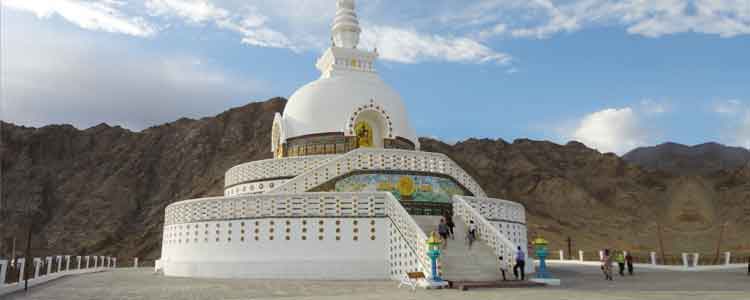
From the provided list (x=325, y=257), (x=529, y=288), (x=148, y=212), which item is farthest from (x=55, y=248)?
(x=529, y=288)

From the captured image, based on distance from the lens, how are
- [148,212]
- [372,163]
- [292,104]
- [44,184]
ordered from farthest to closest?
[44,184] < [148,212] < [292,104] < [372,163]

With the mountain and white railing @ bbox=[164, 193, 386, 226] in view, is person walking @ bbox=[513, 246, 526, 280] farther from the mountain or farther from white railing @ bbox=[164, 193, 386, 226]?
the mountain

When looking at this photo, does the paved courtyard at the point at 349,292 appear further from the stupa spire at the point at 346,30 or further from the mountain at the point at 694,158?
the mountain at the point at 694,158

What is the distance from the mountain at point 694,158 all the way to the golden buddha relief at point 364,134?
51.5m

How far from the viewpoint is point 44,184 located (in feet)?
245

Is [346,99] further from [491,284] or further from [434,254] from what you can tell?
[491,284]

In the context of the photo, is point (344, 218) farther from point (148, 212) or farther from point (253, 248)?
point (148, 212)

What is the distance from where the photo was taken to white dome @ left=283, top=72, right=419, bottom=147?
89.5 ft

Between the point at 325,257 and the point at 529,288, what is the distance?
6594mm

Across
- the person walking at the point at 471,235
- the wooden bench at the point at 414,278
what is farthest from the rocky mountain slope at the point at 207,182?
the wooden bench at the point at 414,278

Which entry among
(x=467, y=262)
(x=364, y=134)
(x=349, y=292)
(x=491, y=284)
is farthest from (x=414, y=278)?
(x=364, y=134)

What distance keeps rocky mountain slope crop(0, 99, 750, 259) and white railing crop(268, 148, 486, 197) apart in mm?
38593

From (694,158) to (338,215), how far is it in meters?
67.2

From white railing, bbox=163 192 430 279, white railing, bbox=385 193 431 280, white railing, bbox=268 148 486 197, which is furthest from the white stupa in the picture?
white railing, bbox=385 193 431 280
